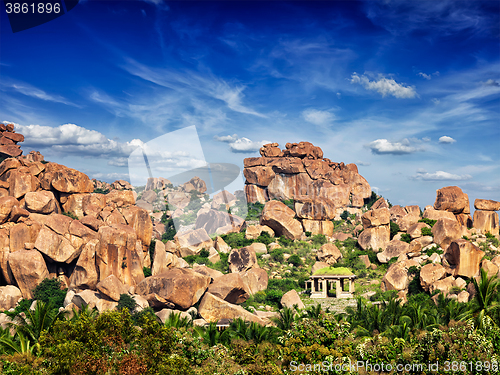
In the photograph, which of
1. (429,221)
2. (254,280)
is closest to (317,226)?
(429,221)

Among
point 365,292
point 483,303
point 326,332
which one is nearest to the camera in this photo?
point 326,332

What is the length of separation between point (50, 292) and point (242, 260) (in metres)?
23.2

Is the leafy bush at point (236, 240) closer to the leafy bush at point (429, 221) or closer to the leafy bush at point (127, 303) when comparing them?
the leafy bush at point (429, 221)

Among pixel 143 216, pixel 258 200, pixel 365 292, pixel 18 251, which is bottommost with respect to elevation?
pixel 365 292

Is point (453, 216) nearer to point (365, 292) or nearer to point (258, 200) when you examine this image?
point (365, 292)

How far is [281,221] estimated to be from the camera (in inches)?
2847

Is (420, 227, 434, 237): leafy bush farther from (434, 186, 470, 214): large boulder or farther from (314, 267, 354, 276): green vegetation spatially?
(314, 267, 354, 276): green vegetation

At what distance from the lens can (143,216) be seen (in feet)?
177

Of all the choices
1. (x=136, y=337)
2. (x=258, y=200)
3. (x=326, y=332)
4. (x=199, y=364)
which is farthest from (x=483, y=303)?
(x=258, y=200)

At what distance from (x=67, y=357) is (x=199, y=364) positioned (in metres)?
5.59

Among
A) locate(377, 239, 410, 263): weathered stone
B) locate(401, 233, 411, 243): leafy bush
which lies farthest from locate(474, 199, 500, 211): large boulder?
locate(377, 239, 410, 263): weathered stone

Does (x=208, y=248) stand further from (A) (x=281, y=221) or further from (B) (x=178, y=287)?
(B) (x=178, y=287)

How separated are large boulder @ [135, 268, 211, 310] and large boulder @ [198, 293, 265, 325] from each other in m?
1.25

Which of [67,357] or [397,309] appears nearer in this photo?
[67,357]
